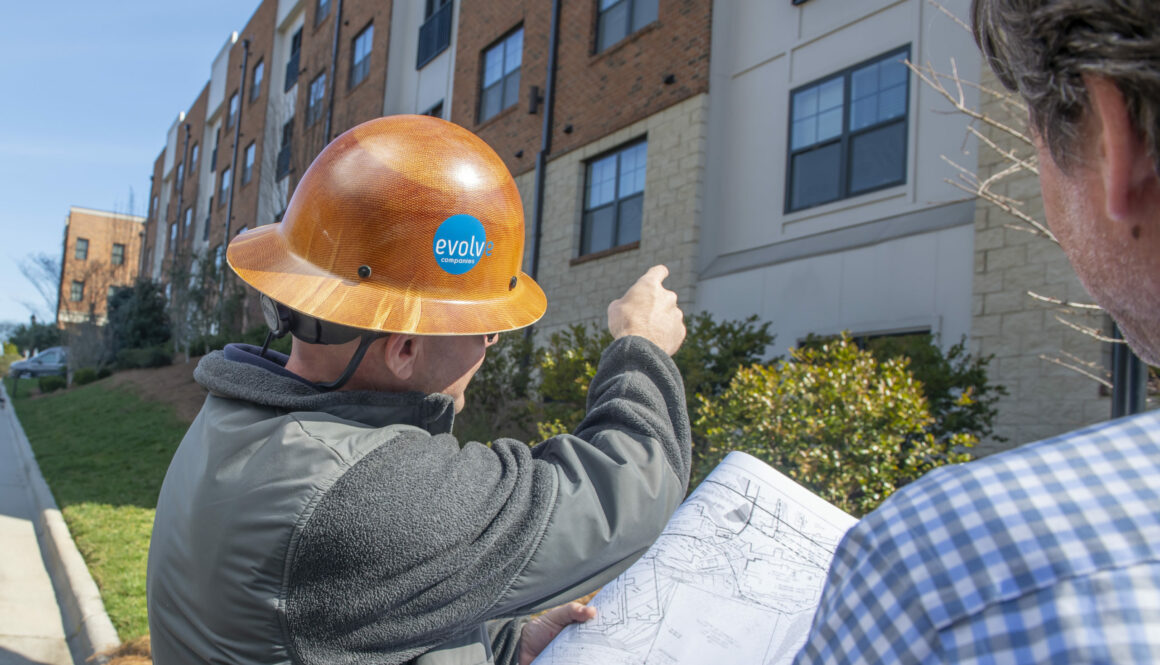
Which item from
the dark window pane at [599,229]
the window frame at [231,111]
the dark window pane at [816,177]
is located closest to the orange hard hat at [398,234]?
the dark window pane at [816,177]

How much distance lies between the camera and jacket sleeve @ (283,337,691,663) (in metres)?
1.42

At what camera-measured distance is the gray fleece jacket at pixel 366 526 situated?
4.66ft

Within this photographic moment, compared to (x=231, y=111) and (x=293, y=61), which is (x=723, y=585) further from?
(x=231, y=111)

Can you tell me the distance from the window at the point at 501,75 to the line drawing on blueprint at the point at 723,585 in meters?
15.6

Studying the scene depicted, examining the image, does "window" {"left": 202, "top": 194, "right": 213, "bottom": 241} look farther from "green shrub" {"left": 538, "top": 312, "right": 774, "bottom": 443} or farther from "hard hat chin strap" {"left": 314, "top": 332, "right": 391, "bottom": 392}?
"hard hat chin strap" {"left": 314, "top": 332, "right": 391, "bottom": 392}

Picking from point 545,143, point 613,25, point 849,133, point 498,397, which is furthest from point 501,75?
point 498,397

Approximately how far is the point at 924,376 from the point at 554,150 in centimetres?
923

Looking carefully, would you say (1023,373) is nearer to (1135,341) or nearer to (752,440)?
(752,440)

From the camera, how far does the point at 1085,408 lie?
7.45 metres

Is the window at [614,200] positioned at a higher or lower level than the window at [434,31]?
lower

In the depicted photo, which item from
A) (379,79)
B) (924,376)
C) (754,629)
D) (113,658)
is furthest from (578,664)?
(379,79)

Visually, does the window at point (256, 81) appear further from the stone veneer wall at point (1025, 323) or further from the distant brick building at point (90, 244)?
the distant brick building at point (90, 244)

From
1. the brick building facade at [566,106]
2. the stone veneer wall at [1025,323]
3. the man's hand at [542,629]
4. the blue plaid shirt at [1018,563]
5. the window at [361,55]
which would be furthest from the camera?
the window at [361,55]

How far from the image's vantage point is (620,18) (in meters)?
13.9
